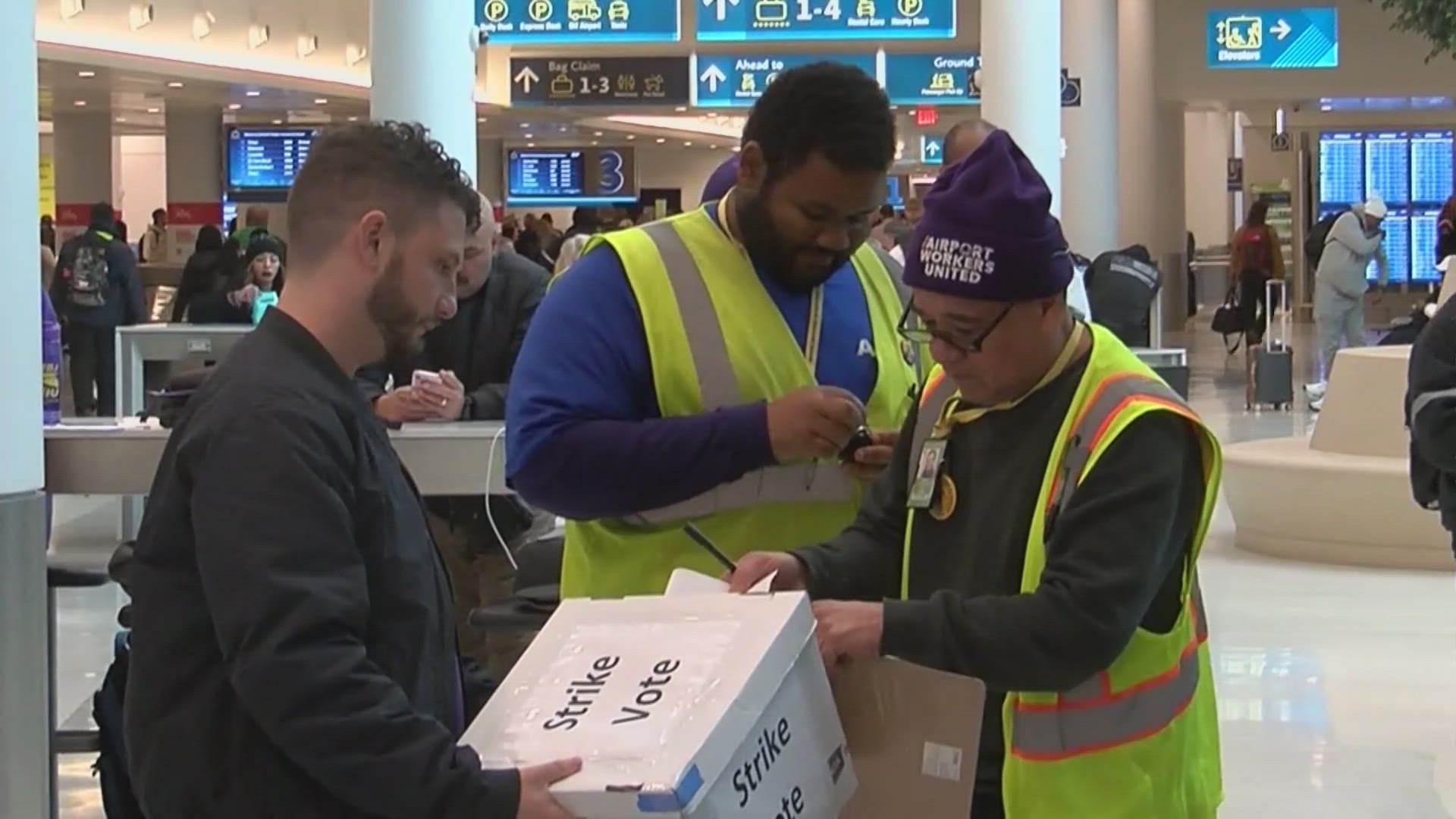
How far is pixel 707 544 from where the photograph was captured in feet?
8.41

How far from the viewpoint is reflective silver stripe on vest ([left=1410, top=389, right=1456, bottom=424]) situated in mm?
4141

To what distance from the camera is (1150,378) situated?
2176 millimetres

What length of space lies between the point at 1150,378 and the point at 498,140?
28752 mm

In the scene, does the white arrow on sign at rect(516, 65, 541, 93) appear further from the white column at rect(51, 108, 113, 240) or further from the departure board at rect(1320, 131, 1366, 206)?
the departure board at rect(1320, 131, 1366, 206)

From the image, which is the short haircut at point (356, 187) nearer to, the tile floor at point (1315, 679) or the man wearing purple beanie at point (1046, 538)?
the man wearing purple beanie at point (1046, 538)

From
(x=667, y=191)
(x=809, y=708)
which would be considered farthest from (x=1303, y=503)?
(x=667, y=191)

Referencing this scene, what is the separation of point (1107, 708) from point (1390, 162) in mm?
27211

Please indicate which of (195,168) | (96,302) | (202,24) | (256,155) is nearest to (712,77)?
(202,24)

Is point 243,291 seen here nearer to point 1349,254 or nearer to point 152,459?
point 152,459

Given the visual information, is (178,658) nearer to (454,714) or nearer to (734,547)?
(454,714)

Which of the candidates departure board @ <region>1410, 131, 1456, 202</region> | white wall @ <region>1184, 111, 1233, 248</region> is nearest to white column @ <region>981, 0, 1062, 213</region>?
departure board @ <region>1410, 131, 1456, 202</region>

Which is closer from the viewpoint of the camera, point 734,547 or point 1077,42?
point 734,547

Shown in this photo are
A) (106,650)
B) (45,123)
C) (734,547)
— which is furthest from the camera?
(45,123)

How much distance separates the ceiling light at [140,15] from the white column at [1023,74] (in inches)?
393
